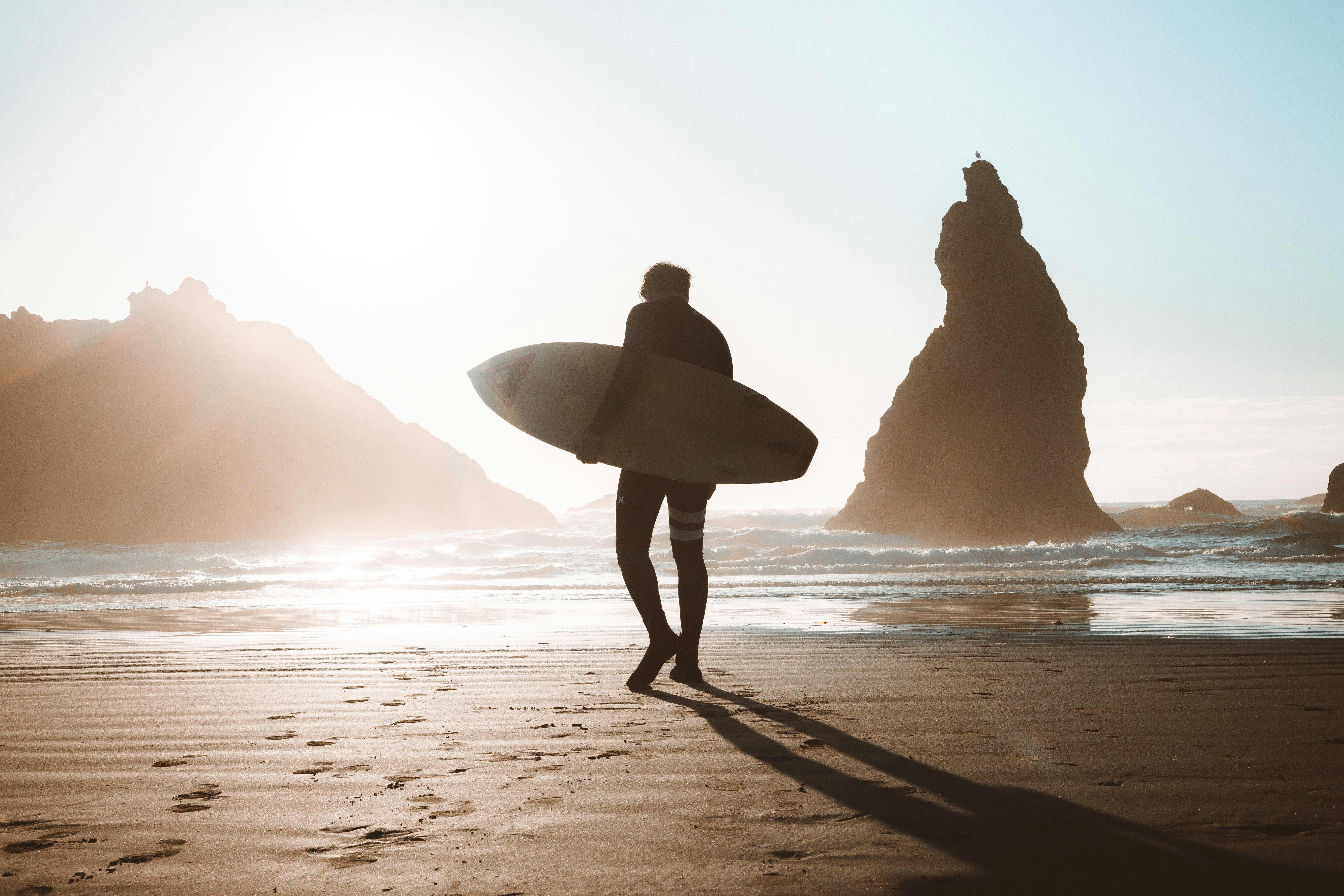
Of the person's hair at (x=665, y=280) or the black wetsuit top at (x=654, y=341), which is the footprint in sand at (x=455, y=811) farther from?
the person's hair at (x=665, y=280)

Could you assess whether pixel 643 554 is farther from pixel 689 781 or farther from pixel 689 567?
pixel 689 781

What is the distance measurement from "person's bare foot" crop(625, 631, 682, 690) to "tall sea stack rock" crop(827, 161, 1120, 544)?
102 feet

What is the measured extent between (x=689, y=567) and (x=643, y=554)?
0.20 m

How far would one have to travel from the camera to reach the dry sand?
121cm

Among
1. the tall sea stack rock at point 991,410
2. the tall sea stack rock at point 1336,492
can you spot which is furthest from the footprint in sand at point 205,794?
the tall sea stack rock at point 1336,492

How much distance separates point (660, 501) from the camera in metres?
3.45

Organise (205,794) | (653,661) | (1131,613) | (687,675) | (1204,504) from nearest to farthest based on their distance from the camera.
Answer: (205,794)
(653,661)
(687,675)
(1131,613)
(1204,504)

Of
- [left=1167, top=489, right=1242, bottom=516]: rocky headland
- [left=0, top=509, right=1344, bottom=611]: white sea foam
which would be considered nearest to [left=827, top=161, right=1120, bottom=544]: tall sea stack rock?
[left=0, top=509, right=1344, bottom=611]: white sea foam

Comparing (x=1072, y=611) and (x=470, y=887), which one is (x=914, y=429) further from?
(x=470, y=887)

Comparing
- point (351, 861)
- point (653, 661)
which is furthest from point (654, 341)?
point (351, 861)

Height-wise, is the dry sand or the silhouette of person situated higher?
the silhouette of person

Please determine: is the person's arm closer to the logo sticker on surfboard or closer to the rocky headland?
the logo sticker on surfboard

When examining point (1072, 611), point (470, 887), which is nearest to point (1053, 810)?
point (470, 887)

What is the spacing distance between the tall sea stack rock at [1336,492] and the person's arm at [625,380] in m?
34.4
